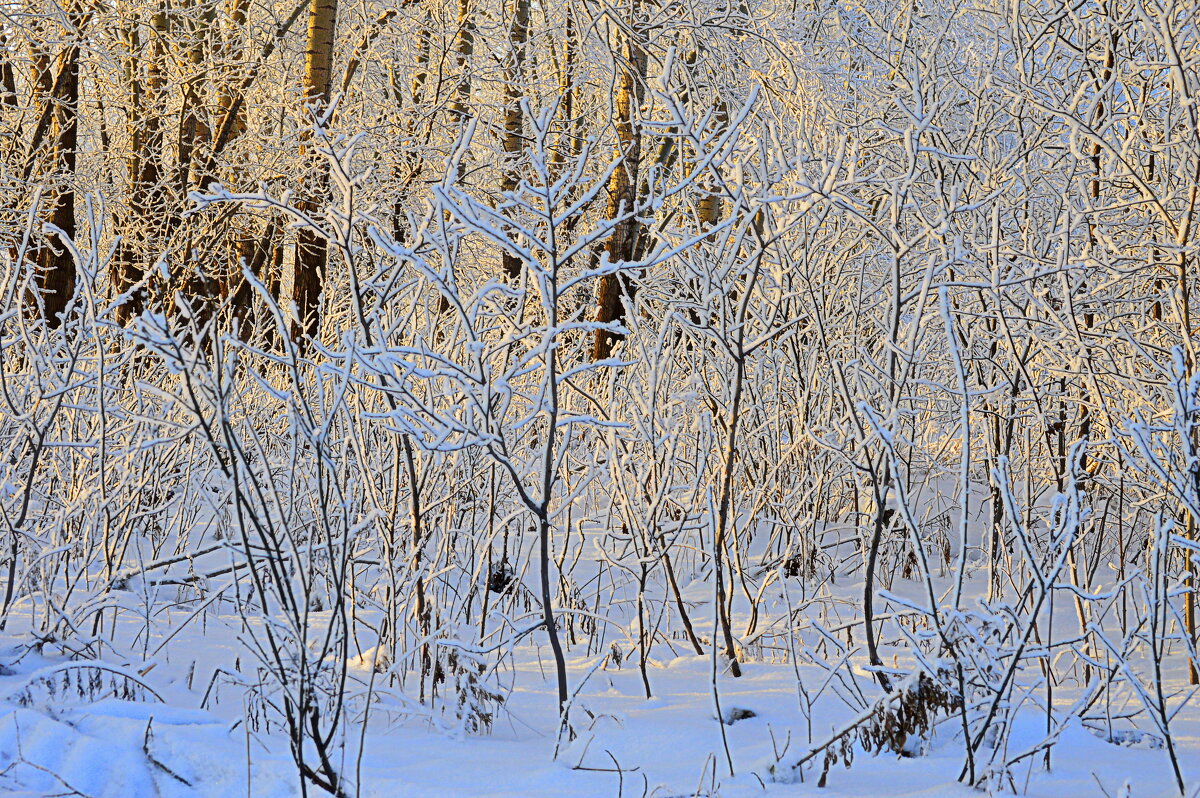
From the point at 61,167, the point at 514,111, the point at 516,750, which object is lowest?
the point at 516,750

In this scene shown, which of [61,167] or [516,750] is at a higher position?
[61,167]

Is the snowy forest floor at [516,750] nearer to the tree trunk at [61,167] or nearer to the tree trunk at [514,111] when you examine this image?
the tree trunk at [61,167]

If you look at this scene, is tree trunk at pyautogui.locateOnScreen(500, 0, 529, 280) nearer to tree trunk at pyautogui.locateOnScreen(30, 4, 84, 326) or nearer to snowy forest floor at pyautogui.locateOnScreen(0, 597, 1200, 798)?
tree trunk at pyautogui.locateOnScreen(30, 4, 84, 326)

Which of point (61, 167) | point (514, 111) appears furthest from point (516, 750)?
point (514, 111)

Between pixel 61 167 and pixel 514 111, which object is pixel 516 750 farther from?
pixel 514 111

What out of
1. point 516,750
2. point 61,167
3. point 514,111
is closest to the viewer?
point 516,750

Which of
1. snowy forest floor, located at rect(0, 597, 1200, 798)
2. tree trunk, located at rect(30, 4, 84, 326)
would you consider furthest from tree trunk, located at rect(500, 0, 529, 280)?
snowy forest floor, located at rect(0, 597, 1200, 798)

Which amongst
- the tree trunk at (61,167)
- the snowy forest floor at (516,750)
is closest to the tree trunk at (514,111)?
the tree trunk at (61,167)

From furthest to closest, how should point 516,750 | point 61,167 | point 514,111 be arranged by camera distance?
point 514,111 < point 61,167 < point 516,750

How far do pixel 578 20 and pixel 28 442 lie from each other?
14.6 feet

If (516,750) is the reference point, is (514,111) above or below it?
above

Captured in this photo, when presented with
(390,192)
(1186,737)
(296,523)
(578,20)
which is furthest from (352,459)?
(390,192)

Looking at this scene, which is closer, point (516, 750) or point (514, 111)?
point (516, 750)

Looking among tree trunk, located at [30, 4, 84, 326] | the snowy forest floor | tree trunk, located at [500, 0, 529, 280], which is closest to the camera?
the snowy forest floor
